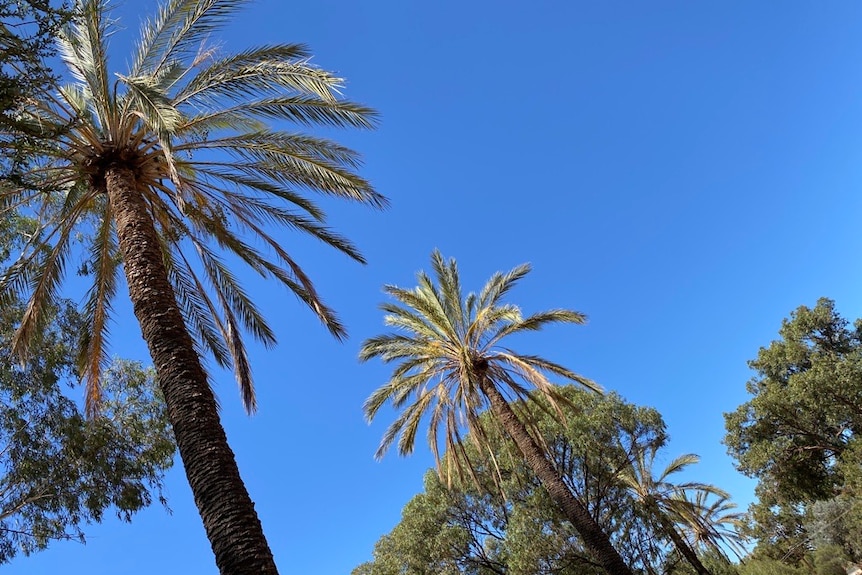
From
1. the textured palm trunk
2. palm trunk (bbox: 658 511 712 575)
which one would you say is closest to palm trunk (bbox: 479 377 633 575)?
palm trunk (bbox: 658 511 712 575)

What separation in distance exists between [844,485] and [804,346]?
5459mm

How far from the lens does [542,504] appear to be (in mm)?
18125

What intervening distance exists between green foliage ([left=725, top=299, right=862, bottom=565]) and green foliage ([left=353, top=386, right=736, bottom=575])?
165 inches

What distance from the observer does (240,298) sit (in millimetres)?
10562

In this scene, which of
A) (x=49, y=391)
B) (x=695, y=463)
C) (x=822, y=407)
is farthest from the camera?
(x=695, y=463)

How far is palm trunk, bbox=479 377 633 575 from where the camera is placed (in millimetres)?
11406

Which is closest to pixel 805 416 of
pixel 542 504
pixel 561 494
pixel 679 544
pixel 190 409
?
pixel 679 544

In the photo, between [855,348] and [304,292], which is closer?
[304,292]

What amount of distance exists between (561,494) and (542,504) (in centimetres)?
643

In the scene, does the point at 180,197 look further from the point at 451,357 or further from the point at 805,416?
the point at 805,416

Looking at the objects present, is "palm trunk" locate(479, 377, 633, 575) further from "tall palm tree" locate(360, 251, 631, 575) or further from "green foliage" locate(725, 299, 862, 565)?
"green foliage" locate(725, 299, 862, 565)

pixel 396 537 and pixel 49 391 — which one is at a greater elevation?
pixel 49 391

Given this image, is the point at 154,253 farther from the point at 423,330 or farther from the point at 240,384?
the point at 423,330

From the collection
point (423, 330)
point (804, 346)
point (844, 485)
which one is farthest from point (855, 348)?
point (423, 330)
